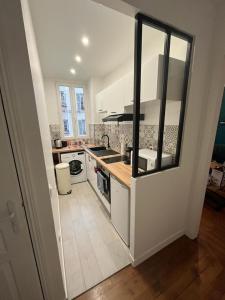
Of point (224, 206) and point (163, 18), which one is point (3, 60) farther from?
point (224, 206)

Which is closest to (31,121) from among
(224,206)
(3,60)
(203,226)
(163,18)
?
(3,60)

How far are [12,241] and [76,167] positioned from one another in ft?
8.25

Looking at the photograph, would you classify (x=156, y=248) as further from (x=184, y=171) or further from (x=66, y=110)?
(x=66, y=110)

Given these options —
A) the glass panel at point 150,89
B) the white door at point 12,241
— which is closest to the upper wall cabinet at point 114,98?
the glass panel at point 150,89

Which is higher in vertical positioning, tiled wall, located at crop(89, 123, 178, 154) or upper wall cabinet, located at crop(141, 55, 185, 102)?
upper wall cabinet, located at crop(141, 55, 185, 102)

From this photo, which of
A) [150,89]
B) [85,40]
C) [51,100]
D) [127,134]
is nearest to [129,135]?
[127,134]

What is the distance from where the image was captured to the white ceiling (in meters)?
1.29

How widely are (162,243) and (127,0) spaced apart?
2331 mm

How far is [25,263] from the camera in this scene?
89 centimetres

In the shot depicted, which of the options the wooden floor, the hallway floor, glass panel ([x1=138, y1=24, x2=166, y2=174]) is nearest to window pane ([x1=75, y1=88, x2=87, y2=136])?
the hallway floor

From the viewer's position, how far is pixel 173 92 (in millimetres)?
1310

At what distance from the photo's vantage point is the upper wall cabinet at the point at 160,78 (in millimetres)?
1243

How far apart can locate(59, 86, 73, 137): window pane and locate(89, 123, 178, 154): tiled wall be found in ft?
2.11

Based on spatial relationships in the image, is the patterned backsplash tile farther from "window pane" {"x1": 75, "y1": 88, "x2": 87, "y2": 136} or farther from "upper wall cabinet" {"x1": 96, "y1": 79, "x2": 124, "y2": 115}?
"upper wall cabinet" {"x1": 96, "y1": 79, "x2": 124, "y2": 115}
